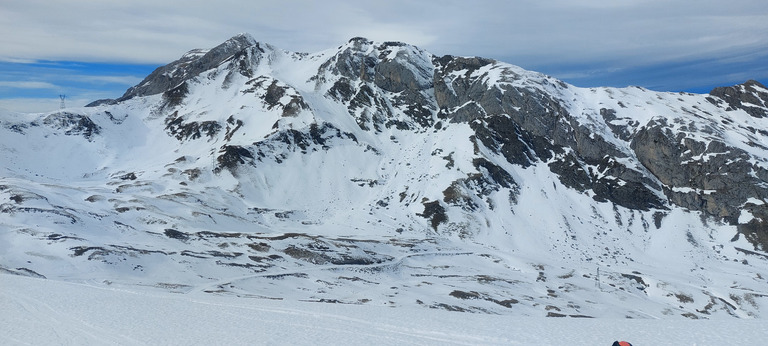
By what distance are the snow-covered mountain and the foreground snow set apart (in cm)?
3641

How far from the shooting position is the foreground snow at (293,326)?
28.3 metres

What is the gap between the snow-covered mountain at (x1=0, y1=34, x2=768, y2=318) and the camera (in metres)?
88.2

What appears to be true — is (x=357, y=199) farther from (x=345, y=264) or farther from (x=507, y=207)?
(x=345, y=264)

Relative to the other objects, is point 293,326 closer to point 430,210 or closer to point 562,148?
point 430,210

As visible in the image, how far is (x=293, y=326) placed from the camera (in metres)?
31.7

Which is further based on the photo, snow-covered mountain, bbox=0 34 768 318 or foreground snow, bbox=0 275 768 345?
snow-covered mountain, bbox=0 34 768 318

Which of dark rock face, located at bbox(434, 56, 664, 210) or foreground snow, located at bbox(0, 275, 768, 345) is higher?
dark rock face, located at bbox(434, 56, 664, 210)

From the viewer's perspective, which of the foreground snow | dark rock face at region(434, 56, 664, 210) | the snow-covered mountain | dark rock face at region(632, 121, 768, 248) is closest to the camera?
the foreground snow

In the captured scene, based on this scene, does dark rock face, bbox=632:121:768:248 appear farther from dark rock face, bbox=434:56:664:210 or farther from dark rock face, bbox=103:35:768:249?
dark rock face, bbox=434:56:664:210

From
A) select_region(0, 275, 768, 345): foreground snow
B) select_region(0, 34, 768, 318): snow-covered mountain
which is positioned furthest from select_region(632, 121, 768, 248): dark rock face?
select_region(0, 275, 768, 345): foreground snow

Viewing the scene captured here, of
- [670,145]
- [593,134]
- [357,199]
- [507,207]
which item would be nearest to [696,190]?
[670,145]

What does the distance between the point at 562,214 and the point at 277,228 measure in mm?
75475

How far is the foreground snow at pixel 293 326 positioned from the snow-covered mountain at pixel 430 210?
3641 cm

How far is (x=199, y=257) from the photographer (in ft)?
306
